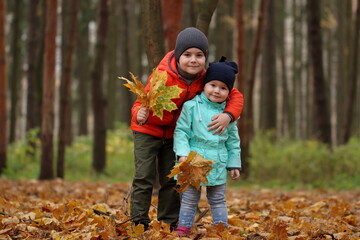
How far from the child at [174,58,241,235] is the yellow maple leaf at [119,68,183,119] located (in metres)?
0.25

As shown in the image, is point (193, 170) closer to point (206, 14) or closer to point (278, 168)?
point (206, 14)

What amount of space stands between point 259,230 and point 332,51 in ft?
89.8

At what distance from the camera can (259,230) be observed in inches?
173

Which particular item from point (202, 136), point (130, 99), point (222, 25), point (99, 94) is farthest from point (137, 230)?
point (222, 25)

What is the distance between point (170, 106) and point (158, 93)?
14cm

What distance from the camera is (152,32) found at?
18.1 feet

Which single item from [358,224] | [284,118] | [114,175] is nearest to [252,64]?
[114,175]

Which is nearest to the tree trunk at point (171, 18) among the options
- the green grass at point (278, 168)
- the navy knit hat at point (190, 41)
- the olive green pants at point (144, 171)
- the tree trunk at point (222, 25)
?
the navy knit hat at point (190, 41)

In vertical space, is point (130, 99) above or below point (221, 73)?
below

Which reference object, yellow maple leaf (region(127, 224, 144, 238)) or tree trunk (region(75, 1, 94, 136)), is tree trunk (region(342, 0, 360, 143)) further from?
yellow maple leaf (region(127, 224, 144, 238))

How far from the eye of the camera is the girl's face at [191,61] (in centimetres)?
394

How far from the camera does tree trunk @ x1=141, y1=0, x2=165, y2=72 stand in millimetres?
5445

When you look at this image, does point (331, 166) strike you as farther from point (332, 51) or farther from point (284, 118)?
point (332, 51)

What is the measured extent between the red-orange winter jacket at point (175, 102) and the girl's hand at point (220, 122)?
91 mm
